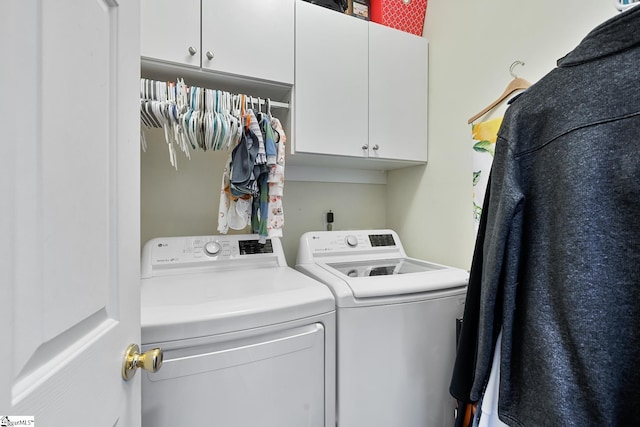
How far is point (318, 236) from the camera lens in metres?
1.64

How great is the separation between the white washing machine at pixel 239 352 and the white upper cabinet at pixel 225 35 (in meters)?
0.98

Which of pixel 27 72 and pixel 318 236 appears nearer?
pixel 27 72

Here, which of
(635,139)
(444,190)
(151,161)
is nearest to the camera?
(635,139)

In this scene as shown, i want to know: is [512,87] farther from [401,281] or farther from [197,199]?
[197,199]

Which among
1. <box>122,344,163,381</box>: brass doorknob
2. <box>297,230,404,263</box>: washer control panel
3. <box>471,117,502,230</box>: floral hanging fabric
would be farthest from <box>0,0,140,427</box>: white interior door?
<box>471,117,502,230</box>: floral hanging fabric

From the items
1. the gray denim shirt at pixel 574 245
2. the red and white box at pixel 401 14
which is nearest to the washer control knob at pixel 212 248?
the gray denim shirt at pixel 574 245

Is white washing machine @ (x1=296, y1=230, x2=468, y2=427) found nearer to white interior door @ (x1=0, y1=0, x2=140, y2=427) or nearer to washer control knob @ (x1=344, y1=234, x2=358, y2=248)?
washer control knob @ (x1=344, y1=234, x2=358, y2=248)

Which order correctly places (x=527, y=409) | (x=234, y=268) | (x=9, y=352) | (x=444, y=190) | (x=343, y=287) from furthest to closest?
(x=444, y=190) → (x=234, y=268) → (x=343, y=287) → (x=527, y=409) → (x=9, y=352)

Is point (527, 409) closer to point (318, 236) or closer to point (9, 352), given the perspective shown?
point (9, 352)

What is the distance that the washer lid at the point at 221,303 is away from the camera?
0.80 meters

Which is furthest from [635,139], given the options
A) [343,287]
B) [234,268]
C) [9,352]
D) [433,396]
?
[234,268]

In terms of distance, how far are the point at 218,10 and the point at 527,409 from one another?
1772mm

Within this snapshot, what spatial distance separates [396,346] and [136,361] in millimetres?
892

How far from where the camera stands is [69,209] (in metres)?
0.41
